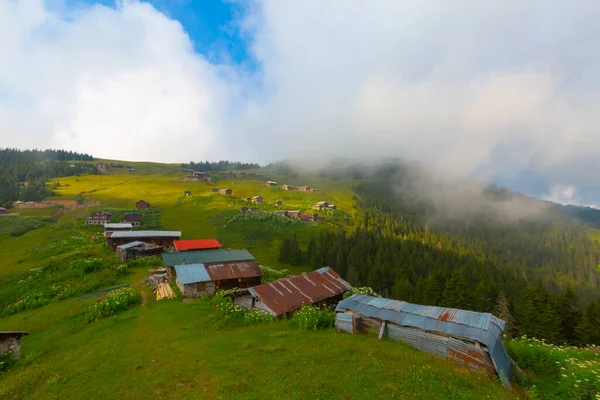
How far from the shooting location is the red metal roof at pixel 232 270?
39.7 metres

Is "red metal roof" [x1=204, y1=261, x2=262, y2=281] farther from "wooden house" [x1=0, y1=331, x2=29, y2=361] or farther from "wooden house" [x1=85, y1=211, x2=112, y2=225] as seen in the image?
"wooden house" [x1=85, y1=211, x2=112, y2=225]

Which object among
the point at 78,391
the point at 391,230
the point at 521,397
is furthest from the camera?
the point at 391,230

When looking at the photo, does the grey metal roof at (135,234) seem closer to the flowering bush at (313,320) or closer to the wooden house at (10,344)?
the wooden house at (10,344)

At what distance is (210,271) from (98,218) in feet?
283

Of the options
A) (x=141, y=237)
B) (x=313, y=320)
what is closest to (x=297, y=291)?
(x=313, y=320)

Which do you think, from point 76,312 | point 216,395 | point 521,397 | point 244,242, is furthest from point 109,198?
point 521,397

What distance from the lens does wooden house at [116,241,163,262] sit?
5800cm

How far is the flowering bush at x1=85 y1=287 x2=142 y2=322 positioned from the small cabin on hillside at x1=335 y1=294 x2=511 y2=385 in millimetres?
24581

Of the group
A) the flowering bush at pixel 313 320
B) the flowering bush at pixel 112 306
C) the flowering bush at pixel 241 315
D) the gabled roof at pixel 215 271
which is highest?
the flowering bush at pixel 313 320

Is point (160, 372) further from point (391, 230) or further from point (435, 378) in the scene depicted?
point (391, 230)

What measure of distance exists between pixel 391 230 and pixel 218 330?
151 m

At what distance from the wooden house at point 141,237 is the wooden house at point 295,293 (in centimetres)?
5180

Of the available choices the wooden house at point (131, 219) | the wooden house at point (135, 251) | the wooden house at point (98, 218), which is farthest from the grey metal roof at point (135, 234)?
the wooden house at point (98, 218)

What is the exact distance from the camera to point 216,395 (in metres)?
13.1
